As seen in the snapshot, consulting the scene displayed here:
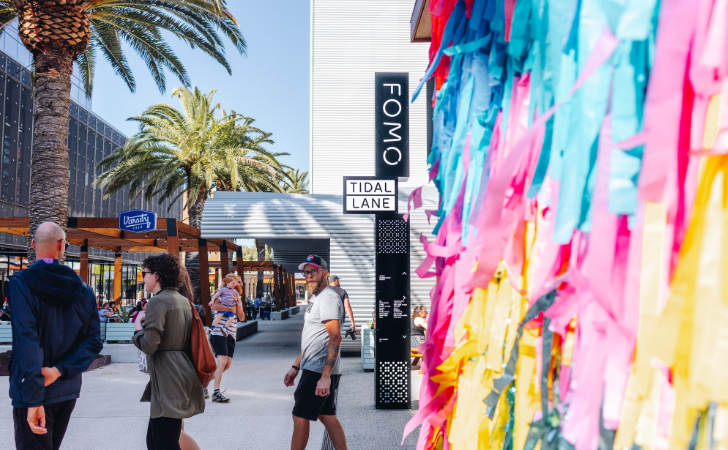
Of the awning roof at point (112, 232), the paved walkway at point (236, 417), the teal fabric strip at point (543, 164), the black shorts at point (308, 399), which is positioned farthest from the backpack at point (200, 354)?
the awning roof at point (112, 232)

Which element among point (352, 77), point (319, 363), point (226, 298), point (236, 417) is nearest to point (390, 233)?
point (226, 298)

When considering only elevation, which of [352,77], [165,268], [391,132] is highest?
[352,77]

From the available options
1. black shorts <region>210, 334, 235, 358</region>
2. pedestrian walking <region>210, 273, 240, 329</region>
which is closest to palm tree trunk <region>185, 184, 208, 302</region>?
pedestrian walking <region>210, 273, 240, 329</region>

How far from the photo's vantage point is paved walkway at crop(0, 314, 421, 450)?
5920 millimetres

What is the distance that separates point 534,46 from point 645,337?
2.18 ft

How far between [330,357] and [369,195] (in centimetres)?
336

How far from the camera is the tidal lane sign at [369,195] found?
725 cm

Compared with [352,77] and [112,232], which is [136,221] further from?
[352,77]

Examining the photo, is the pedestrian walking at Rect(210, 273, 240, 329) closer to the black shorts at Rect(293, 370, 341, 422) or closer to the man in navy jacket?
the black shorts at Rect(293, 370, 341, 422)

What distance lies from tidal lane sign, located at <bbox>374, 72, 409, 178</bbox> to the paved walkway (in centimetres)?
302

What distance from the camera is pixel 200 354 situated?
12.1 feet

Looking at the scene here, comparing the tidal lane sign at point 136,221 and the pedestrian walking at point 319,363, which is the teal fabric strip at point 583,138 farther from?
the tidal lane sign at point 136,221

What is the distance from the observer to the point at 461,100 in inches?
66.6

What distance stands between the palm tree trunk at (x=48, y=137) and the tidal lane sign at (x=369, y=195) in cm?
636
